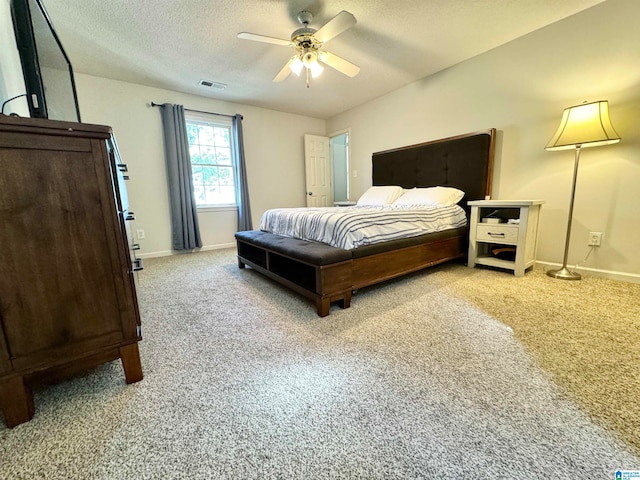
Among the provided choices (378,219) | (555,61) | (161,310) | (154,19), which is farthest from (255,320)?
(555,61)

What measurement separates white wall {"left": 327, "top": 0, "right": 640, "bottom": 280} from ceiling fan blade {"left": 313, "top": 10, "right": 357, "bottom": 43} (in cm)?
187

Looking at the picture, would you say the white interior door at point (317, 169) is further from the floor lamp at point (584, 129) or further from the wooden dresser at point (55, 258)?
the wooden dresser at point (55, 258)

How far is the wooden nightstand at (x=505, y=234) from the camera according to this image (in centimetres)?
235

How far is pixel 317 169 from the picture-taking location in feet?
16.5

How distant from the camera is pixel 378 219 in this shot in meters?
2.07

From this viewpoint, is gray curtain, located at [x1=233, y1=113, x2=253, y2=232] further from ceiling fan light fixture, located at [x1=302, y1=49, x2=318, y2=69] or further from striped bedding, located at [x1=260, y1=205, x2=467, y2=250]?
ceiling fan light fixture, located at [x1=302, y1=49, x2=318, y2=69]

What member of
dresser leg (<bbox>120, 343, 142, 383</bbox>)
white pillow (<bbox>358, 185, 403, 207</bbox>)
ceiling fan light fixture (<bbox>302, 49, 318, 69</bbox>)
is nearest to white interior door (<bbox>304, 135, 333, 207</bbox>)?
white pillow (<bbox>358, 185, 403, 207</bbox>)

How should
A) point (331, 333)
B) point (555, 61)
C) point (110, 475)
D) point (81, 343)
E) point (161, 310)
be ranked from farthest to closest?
1. point (555, 61)
2. point (161, 310)
3. point (331, 333)
4. point (81, 343)
5. point (110, 475)

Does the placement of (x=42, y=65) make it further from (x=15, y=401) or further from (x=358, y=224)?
(x=358, y=224)

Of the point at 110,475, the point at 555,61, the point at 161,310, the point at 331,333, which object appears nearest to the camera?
the point at 110,475

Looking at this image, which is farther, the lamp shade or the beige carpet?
the lamp shade

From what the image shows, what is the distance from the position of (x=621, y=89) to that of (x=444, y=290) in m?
2.22

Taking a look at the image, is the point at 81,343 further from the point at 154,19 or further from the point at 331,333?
the point at 154,19

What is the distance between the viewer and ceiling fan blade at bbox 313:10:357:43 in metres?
1.78
